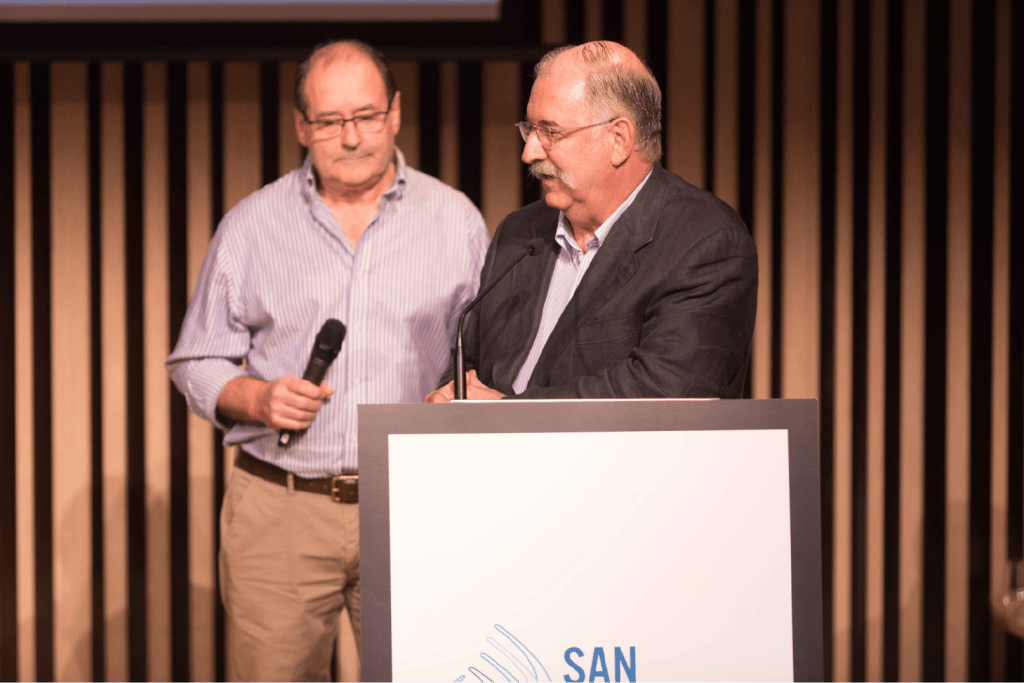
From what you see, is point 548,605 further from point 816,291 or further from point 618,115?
point 816,291

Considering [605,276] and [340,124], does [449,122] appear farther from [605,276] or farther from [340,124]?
[605,276]

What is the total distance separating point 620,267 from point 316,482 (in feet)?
3.24

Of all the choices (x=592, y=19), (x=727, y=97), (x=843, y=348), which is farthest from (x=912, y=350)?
(x=592, y=19)

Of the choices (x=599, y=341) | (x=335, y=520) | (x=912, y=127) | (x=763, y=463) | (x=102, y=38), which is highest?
(x=102, y=38)

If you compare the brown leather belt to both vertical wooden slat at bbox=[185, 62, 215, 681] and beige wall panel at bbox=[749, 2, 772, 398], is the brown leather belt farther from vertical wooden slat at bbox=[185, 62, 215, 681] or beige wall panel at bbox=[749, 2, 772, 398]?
beige wall panel at bbox=[749, 2, 772, 398]

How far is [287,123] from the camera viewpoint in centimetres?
302

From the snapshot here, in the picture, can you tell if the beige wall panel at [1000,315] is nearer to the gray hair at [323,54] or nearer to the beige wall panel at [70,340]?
the gray hair at [323,54]

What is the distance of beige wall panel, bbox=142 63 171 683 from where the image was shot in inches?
118

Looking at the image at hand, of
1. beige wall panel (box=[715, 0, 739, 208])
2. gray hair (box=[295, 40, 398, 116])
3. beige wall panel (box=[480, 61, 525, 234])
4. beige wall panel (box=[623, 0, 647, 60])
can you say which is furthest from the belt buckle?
beige wall panel (box=[623, 0, 647, 60])

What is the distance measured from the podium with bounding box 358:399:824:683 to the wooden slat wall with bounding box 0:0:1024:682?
7.07 feet

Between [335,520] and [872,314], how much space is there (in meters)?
2.14

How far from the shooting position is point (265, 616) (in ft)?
6.44

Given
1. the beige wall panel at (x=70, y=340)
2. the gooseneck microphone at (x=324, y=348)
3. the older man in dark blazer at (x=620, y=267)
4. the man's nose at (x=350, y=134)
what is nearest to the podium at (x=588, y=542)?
the older man in dark blazer at (x=620, y=267)

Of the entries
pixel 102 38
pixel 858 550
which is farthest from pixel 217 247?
pixel 858 550
